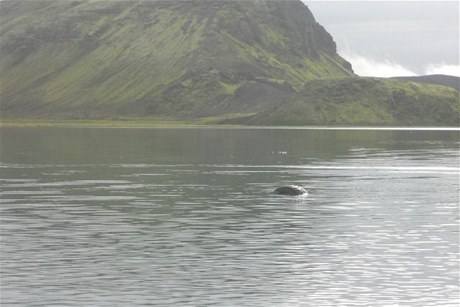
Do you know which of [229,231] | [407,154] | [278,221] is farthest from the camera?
[407,154]

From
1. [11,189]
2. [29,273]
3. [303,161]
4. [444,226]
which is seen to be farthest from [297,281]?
[303,161]

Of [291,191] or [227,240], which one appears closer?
[227,240]

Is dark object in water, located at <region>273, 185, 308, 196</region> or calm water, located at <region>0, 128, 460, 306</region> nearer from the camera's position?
calm water, located at <region>0, 128, 460, 306</region>

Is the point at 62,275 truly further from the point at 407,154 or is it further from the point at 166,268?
the point at 407,154

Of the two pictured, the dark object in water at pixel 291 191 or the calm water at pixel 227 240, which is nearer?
the calm water at pixel 227 240

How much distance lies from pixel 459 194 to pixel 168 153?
83063mm

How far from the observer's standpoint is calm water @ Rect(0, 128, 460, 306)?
38.4 metres

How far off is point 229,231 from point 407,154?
106870 mm

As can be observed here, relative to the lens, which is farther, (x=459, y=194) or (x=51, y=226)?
(x=459, y=194)

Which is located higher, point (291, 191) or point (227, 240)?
point (227, 240)

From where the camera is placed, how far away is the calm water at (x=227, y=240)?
38375 millimetres

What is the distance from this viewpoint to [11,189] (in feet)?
291

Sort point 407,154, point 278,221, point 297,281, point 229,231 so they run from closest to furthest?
point 297,281 → point 229,231 → point 278,221 → point 407,154

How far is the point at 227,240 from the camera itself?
2098 inches
